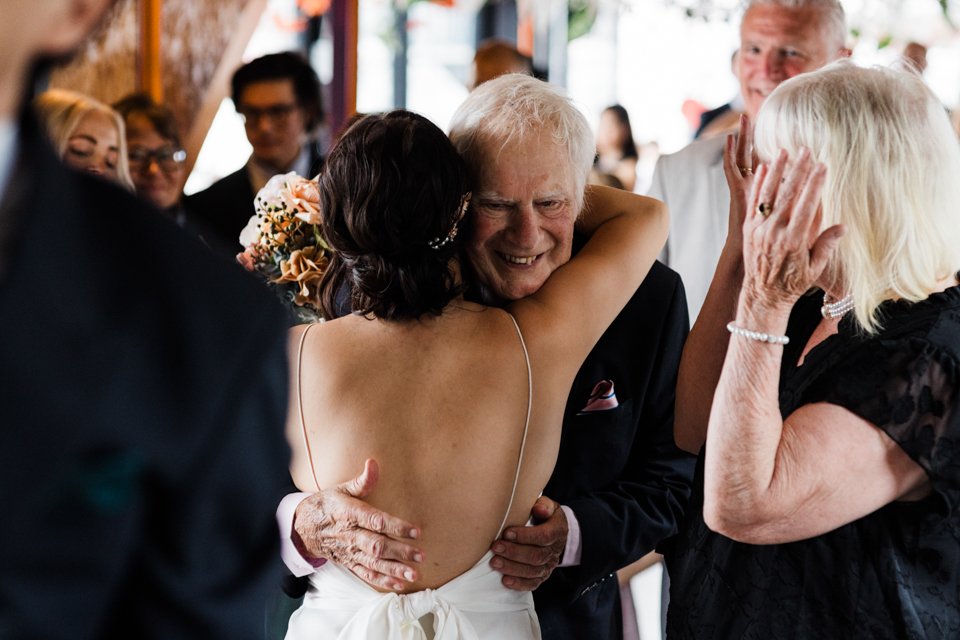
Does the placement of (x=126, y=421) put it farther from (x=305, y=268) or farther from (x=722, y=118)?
(x=722, y=118)

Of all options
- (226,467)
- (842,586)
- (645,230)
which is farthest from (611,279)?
(226,467)

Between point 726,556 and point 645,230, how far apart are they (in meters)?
0.64

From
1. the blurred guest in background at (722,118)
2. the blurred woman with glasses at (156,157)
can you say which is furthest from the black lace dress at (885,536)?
the blurred guest in background at (722,118)

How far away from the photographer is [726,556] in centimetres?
182

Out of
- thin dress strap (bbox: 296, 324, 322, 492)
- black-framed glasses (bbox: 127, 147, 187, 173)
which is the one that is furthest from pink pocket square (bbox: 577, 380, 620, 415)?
black-framed glasses (bbox: 127, 147, 187, 173)

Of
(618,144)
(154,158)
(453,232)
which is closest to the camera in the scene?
(453,232)

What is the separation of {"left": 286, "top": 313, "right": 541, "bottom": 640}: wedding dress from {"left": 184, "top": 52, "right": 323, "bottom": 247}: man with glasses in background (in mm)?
2787

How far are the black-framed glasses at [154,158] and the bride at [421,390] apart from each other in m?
2.78

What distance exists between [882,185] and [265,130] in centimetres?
335

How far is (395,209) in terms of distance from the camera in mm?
1680

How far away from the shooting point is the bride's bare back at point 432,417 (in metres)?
1.75

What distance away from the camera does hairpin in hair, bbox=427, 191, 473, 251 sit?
1.75 m

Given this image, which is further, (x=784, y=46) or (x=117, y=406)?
(x=784, y=46)

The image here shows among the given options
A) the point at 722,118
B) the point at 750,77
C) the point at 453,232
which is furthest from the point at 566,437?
the point at 722,118
